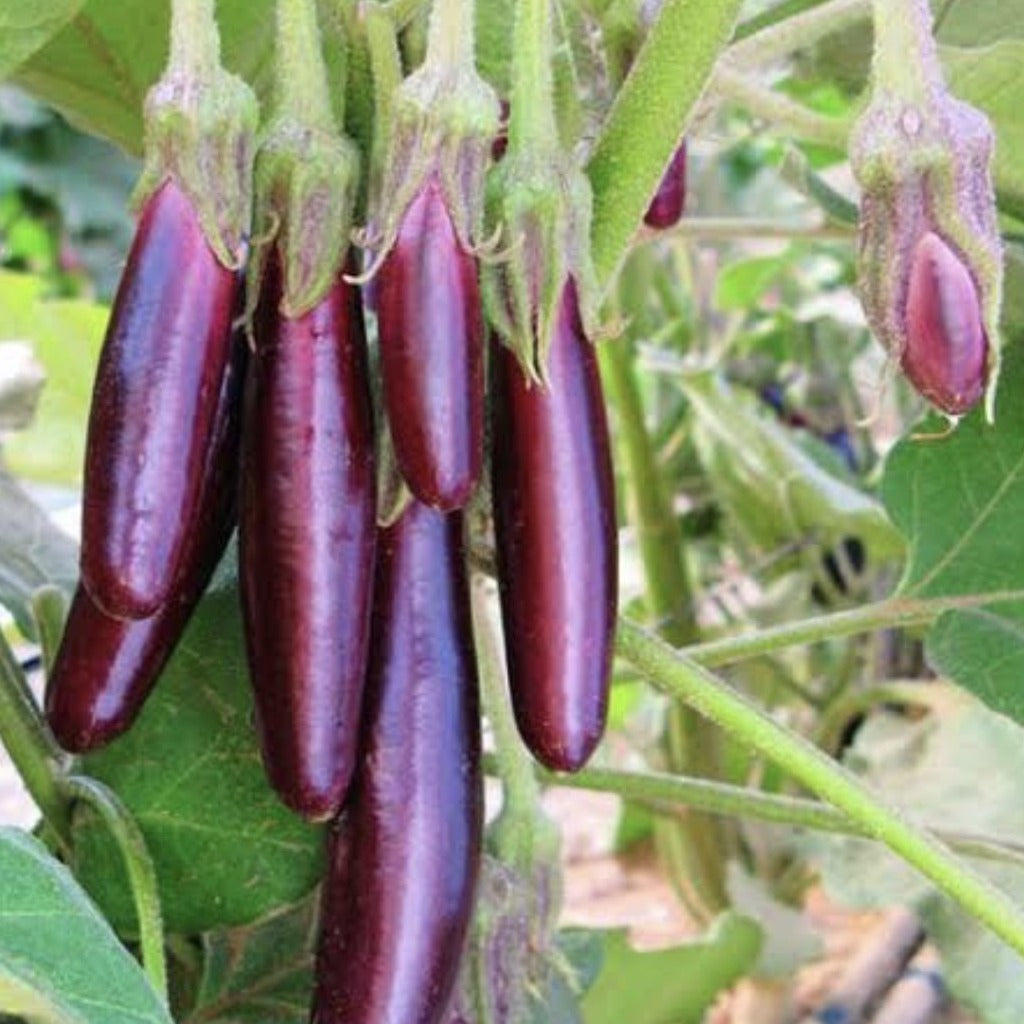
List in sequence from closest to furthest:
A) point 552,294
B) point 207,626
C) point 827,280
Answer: point 552,294 < point 207,626 < point 827,280

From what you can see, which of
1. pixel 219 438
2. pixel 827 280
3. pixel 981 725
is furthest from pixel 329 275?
pixel 827 280

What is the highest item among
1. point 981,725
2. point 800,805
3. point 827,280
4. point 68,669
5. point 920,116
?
point 920,116

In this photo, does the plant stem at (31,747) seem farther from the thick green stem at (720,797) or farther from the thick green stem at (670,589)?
the thick green stem at (670,589)

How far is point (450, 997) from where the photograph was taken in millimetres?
496

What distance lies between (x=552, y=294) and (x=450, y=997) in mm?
159

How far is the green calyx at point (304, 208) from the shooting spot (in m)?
0.46

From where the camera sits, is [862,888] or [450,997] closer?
[450,997]

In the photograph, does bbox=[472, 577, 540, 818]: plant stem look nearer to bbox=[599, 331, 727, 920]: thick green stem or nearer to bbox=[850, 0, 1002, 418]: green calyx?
bbox=[850, 0, 1002, 418]: green calyx

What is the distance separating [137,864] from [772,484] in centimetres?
97

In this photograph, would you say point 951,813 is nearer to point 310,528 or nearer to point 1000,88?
point 1000,88

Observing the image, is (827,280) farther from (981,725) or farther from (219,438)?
(219,438)

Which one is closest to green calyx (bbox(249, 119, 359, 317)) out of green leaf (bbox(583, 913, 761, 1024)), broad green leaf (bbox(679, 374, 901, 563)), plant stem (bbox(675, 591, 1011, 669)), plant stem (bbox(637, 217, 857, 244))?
plant stem (bbox(675, 591, 1011, 669))

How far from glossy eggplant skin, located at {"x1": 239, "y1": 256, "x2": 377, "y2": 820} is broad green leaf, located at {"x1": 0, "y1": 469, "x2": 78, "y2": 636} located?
228 millimetres

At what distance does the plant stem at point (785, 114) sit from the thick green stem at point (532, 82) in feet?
0.67
